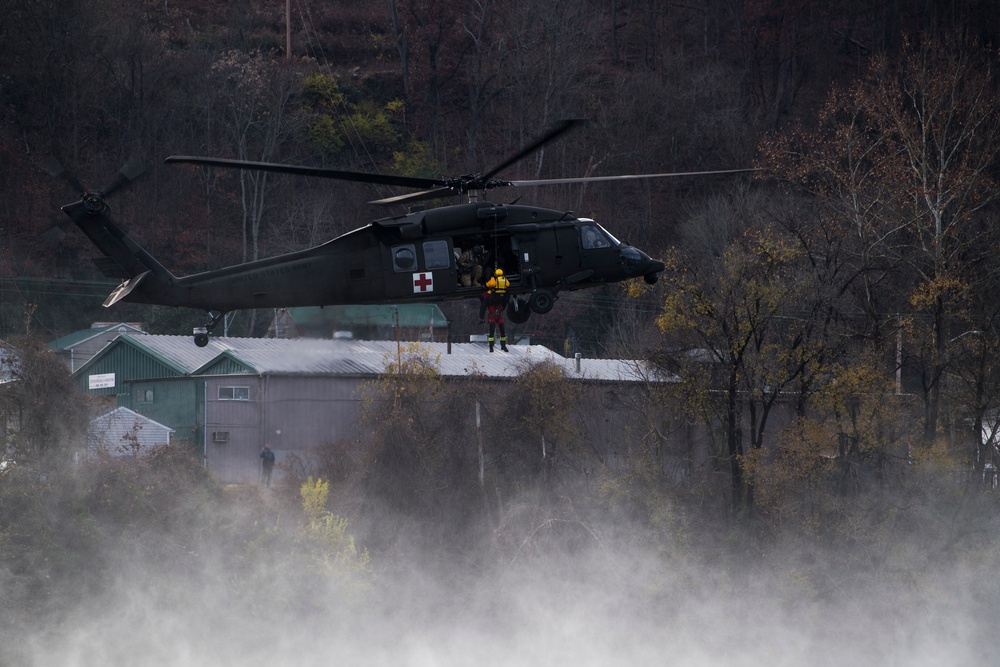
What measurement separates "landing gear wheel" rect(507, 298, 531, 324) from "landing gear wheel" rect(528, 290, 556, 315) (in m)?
0.20

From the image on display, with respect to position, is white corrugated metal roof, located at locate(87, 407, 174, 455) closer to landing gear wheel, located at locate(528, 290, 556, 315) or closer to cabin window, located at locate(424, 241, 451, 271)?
cabin window, located at locate(424, 241, 451, 271)

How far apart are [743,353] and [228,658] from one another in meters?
24.4

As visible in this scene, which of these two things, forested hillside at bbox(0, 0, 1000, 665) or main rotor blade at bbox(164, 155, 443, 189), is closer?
main rotor blade at bbox(164, 155, 443, 189)

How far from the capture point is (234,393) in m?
44.7

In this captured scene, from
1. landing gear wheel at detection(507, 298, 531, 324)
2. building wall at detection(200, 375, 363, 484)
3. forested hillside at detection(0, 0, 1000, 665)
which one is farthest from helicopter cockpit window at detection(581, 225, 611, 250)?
building wall at detection(200, 375, 363, 484)

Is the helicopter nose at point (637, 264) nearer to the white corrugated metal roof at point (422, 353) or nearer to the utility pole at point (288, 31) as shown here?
the white corrugated metal roof at point (422, 353)

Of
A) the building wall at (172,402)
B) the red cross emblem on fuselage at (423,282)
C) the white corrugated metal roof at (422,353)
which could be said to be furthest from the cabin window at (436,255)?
the building wall at (172,402)

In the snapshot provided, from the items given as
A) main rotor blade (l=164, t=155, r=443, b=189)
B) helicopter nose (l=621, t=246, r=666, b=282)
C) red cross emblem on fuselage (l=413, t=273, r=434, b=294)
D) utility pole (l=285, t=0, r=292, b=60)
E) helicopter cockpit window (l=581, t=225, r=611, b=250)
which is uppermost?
utility pole (l=285, t=0, r=292, b=60)

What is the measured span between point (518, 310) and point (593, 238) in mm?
2246

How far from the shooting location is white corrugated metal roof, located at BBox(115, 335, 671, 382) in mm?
44438

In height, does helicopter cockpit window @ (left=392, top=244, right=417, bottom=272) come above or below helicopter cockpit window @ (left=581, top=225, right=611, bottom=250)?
below

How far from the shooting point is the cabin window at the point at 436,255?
22.3 metres

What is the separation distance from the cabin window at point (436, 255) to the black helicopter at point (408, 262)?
0.06 feet

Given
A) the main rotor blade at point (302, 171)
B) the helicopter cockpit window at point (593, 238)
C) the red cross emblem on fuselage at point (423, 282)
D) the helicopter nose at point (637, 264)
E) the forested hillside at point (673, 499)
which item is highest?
the main rotor blade at point (302, 171)
